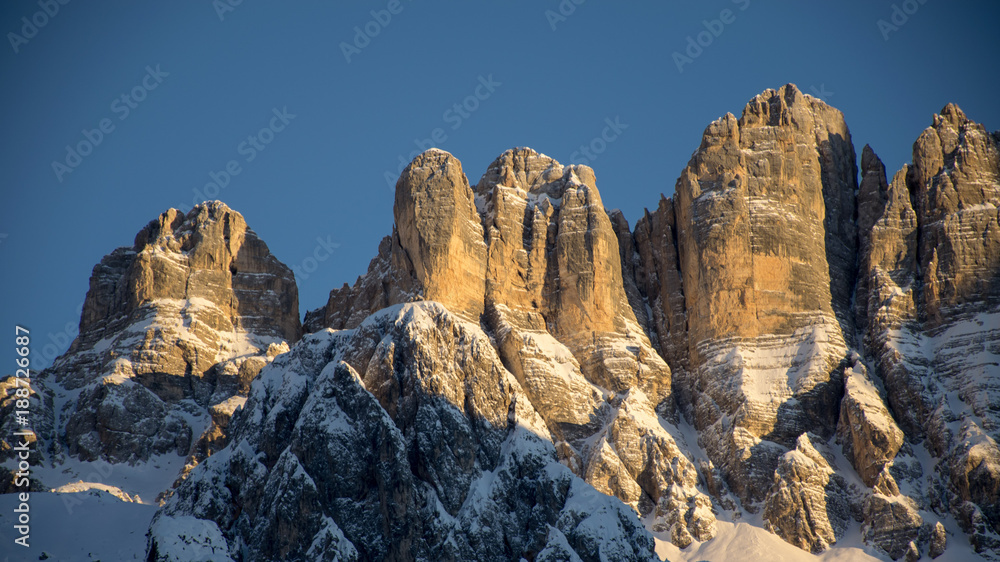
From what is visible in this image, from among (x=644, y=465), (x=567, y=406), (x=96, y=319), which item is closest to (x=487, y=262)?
(x=567, y=406)

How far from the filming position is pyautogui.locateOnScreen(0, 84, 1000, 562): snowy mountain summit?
3718 inches

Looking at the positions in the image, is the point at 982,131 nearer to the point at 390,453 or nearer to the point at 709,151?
the point at 709,151

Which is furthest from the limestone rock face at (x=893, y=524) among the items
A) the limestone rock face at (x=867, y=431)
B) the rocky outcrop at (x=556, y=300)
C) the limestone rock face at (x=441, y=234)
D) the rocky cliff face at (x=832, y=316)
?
the limestone rock face at (x=441, y=234)

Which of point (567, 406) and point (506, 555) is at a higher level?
point (567, 406)

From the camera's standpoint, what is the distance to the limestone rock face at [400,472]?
90875 mm

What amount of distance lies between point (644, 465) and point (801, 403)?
57.6 feet

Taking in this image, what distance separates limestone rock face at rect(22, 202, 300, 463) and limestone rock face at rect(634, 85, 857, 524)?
46115 mm

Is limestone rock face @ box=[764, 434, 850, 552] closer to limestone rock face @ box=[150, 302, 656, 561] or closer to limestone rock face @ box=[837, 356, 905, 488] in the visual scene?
limestone rock face @ box=[837, 356, 905, 488]

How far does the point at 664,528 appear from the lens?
116 metres

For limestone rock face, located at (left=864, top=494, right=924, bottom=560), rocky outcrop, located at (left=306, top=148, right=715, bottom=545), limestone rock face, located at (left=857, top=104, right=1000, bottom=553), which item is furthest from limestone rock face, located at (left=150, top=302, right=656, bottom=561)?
limestone rock face, located at (left=857, top=104, right=1000, bottom=553)

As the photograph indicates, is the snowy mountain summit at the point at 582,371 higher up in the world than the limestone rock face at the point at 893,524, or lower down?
higher up

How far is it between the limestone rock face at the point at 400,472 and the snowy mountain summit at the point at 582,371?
221mm

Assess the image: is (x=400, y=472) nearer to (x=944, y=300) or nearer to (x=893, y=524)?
(x=893, y=524)

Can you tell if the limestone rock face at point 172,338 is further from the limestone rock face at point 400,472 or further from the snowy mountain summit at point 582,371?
the limestone rock face at point 400,472
